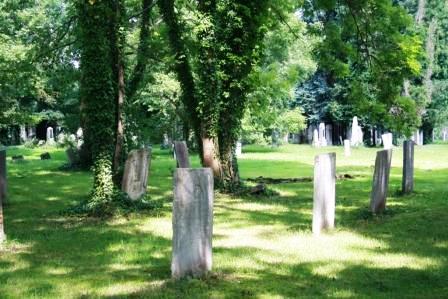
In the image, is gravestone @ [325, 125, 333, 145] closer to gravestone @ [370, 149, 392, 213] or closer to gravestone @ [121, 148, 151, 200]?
gravestone @ [121, 148, 151, 200]

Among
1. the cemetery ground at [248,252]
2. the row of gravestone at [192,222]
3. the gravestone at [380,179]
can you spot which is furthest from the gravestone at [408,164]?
the row of gravestone at [192,222]

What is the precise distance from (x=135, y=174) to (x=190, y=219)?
23.3ft

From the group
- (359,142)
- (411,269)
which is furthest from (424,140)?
(411,269)

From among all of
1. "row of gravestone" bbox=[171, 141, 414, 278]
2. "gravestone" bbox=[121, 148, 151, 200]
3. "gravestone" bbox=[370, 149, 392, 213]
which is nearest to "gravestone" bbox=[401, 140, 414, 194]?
"gravestone" bbox=[370, 149, 392, 213]

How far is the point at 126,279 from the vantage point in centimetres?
740

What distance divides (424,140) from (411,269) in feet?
192

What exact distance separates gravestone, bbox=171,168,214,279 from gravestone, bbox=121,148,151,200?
691 centimetres

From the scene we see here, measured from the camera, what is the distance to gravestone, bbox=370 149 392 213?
468 inches

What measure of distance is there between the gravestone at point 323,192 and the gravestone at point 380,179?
1806mm

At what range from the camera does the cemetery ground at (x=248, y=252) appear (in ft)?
22.6

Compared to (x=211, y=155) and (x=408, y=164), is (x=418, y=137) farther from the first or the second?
(x=211, y=155)

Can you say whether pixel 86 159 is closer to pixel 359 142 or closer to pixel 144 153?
pixel 144 153

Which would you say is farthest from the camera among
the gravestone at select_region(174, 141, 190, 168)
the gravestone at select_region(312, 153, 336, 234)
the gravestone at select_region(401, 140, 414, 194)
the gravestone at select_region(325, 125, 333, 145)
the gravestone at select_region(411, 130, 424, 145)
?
the gravestone at select_region(325, 125, 333, 145)

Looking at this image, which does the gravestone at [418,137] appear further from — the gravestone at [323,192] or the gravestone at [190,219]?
the gravestone at [190,219]
